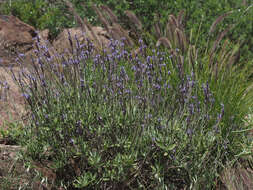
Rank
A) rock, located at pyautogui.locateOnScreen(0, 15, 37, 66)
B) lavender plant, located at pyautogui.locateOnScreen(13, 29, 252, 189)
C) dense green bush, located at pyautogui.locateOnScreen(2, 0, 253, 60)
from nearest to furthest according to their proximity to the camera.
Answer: lavender plant, located at pyautogui.locateOnScreen(13, 29, 252, 189)
dense green bush, located at pyautogui.locateOnScreen(2, 0, 253, 60)
rock, located at pyautogui.locateOnScreen(0, 15, 37, 66)

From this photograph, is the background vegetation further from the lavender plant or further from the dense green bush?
the dense green bush

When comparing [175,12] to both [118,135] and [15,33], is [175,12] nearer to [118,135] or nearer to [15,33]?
[15,33]

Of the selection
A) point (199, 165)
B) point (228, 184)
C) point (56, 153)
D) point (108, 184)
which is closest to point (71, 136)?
point (56, 153)

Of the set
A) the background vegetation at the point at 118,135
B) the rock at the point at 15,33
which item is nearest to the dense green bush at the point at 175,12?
the rock at the point at 15,33

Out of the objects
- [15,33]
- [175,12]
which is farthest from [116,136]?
[15,33]

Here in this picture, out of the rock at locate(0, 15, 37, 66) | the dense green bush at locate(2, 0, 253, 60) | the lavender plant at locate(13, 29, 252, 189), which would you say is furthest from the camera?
the rock at locate(0, 15, 37, 66)

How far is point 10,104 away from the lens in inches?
156

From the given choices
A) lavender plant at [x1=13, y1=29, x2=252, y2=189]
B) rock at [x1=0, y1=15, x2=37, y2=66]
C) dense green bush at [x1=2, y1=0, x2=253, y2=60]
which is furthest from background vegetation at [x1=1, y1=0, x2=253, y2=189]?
rock at [x1=0, y1=15, x2=37, y2=66]

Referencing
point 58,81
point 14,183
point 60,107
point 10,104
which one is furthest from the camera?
point 10,104

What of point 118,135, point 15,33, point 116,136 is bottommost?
point 15,33

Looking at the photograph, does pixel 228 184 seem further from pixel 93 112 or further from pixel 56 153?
pixel 56 153

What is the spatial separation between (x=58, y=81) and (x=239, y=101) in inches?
74.9

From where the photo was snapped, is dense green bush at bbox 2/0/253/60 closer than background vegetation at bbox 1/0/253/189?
No

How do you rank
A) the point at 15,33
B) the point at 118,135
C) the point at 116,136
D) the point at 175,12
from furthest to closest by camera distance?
the point at 15,33 < the point at 175,12 < the point at 118,135 < the point at 116,136
